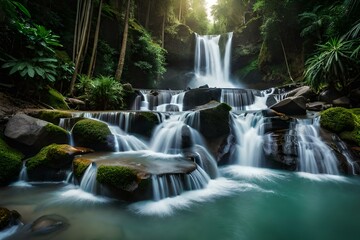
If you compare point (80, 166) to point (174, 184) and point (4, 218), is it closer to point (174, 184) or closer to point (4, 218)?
point (4, 218)

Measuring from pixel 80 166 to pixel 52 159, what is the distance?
0.74m

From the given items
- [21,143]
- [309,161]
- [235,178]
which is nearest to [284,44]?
[309,161]

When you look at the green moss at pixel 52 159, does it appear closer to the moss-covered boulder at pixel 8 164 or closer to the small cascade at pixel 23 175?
the small cascade at pixel 23 175

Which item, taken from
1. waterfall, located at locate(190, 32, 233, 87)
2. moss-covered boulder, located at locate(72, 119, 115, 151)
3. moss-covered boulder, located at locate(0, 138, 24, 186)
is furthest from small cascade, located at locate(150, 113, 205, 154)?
waterfall, located at locate(190, 32, 233, 87)

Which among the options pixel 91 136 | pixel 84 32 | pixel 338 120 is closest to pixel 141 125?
pixel 91 136

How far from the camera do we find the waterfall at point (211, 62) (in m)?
19.8

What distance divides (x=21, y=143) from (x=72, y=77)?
198 inches

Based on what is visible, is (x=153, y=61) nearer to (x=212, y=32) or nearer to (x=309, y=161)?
(x=309, y=161)

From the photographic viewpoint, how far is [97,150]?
19.5ft

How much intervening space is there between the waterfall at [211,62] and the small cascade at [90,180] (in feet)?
52.5

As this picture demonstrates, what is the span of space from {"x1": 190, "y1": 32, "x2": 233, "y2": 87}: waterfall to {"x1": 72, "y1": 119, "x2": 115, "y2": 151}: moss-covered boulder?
47.4 ft

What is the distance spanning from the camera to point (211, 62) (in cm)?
2045

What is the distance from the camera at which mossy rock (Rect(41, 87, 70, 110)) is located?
8.03 m

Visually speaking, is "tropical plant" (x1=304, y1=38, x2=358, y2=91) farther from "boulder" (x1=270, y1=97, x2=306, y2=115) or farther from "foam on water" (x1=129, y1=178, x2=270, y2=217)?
"foam on water" (x1=129, y1=178, x2=270, y2=217)
